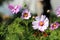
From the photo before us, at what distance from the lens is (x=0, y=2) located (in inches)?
226

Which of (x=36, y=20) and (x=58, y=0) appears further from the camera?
(x=58, y=0)

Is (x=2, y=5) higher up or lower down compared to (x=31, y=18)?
lower down

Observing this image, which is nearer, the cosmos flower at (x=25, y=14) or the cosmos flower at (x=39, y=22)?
the cosmos flower at (x=39, y=22)

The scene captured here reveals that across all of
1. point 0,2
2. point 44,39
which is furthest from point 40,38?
point 0,2

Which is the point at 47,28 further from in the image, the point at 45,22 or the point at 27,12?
the point at 27,12

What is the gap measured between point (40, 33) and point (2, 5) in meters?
3.93

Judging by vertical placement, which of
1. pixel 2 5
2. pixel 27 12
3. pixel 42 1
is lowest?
pixel 2 5

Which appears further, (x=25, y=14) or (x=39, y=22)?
(x=25, y=14)

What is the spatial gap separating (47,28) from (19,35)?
25cm

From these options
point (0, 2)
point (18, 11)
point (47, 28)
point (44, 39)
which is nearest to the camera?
point (44, 39)

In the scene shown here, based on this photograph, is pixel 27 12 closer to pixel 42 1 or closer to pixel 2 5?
pixel 42 1

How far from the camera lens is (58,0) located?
5773 mm

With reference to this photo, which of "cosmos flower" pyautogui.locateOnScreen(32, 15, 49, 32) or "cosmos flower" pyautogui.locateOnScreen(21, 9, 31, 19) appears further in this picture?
"cosmos flower" pyautogui.locateOnScreen(21, 9, 31, 19)

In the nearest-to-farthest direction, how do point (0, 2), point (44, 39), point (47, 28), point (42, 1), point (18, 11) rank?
point (44, 39), point (47, 28), point (18, 11), point (42, 1), point (0, 2)
